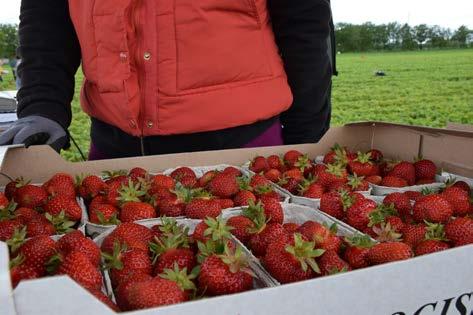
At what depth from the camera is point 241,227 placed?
102cm

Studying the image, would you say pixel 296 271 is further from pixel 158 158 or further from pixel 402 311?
pixel 158 158

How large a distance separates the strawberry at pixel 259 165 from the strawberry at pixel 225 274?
0.70 metres

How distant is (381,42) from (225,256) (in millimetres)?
34405

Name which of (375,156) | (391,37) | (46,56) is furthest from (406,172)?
(391,37)

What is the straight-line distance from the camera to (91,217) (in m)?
Answer: 1.14

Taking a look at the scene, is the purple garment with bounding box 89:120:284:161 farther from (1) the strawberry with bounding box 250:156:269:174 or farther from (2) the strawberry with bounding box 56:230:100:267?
(2) the strawberry with bounding box 56:230:100:267

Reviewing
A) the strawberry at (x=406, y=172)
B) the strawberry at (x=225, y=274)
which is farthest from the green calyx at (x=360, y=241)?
the strawberry at (x=406, y=172)

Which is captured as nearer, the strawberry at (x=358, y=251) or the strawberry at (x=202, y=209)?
the strawberry at (x=358, y=251)

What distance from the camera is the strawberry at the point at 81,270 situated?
2.42ft

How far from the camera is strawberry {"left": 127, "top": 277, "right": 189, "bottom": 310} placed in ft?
2.27

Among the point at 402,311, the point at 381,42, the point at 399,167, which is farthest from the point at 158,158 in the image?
the point at 381,42

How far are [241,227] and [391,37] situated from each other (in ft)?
114

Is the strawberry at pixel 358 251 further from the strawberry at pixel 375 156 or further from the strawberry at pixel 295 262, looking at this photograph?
the strawberry at pixel 375 156

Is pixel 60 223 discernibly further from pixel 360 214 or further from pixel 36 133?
pixel 360 214
